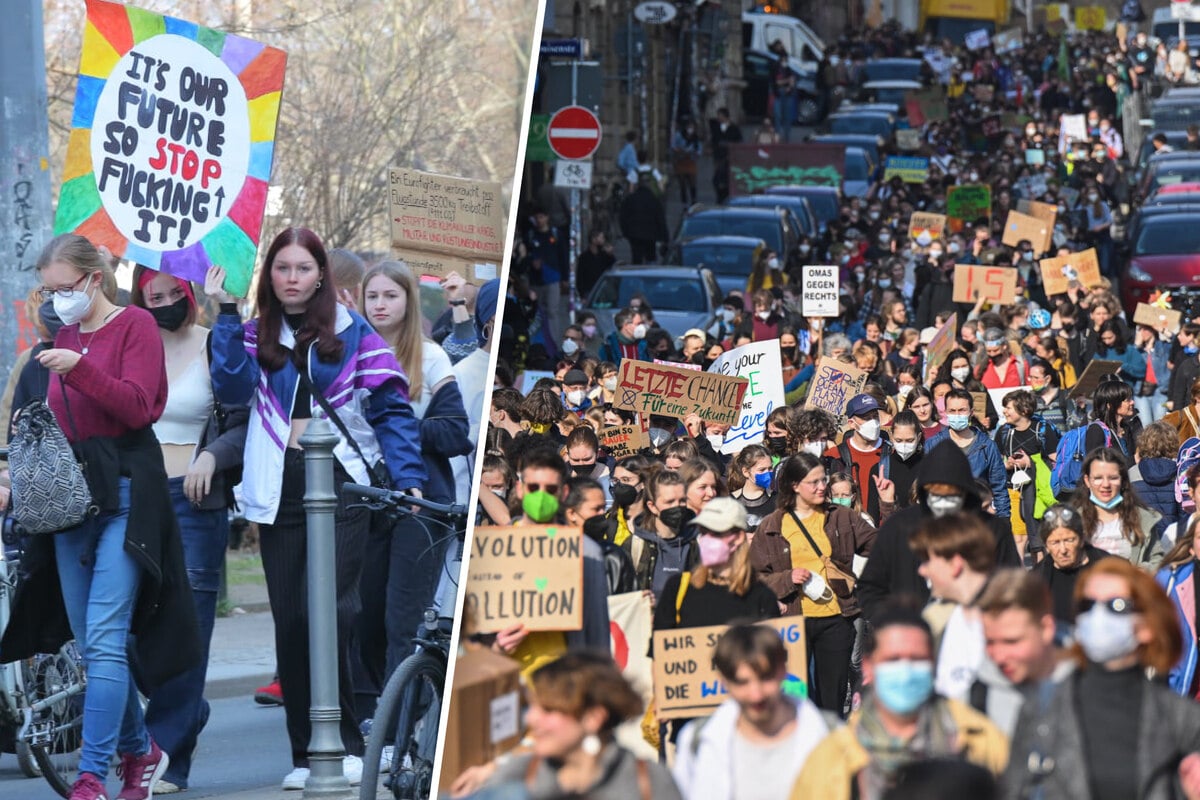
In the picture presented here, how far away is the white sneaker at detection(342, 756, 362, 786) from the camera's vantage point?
325 inches

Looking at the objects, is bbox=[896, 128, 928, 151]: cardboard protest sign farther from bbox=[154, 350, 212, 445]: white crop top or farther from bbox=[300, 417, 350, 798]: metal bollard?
bbox=[300, 417, 350, 798]: metal bollard

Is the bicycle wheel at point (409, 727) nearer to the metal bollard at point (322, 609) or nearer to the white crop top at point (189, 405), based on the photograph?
the metal bollard at point (322, 609)

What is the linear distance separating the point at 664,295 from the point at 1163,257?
578 centimetres

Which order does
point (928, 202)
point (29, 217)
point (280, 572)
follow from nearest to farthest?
point (280, 572), point (29, 217), point (928, 202)

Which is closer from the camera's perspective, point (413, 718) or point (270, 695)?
point (413, 718)

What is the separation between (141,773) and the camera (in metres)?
8.12

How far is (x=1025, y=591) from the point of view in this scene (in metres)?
5.12

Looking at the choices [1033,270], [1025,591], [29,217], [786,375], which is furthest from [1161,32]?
[1025,591]

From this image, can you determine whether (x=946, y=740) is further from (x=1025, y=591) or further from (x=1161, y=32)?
(x=1161, y=32)

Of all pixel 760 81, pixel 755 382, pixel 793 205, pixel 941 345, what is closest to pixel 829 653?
pixel 755 382

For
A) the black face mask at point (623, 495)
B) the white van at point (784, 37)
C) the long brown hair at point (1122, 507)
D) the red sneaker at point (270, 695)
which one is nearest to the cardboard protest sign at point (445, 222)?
the black face mask at point (623, 495)

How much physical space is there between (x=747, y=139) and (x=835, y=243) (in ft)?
60.9

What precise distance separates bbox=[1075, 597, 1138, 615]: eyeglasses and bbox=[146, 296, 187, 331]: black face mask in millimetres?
4210

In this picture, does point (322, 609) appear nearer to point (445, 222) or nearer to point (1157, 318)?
point (445, 222)
